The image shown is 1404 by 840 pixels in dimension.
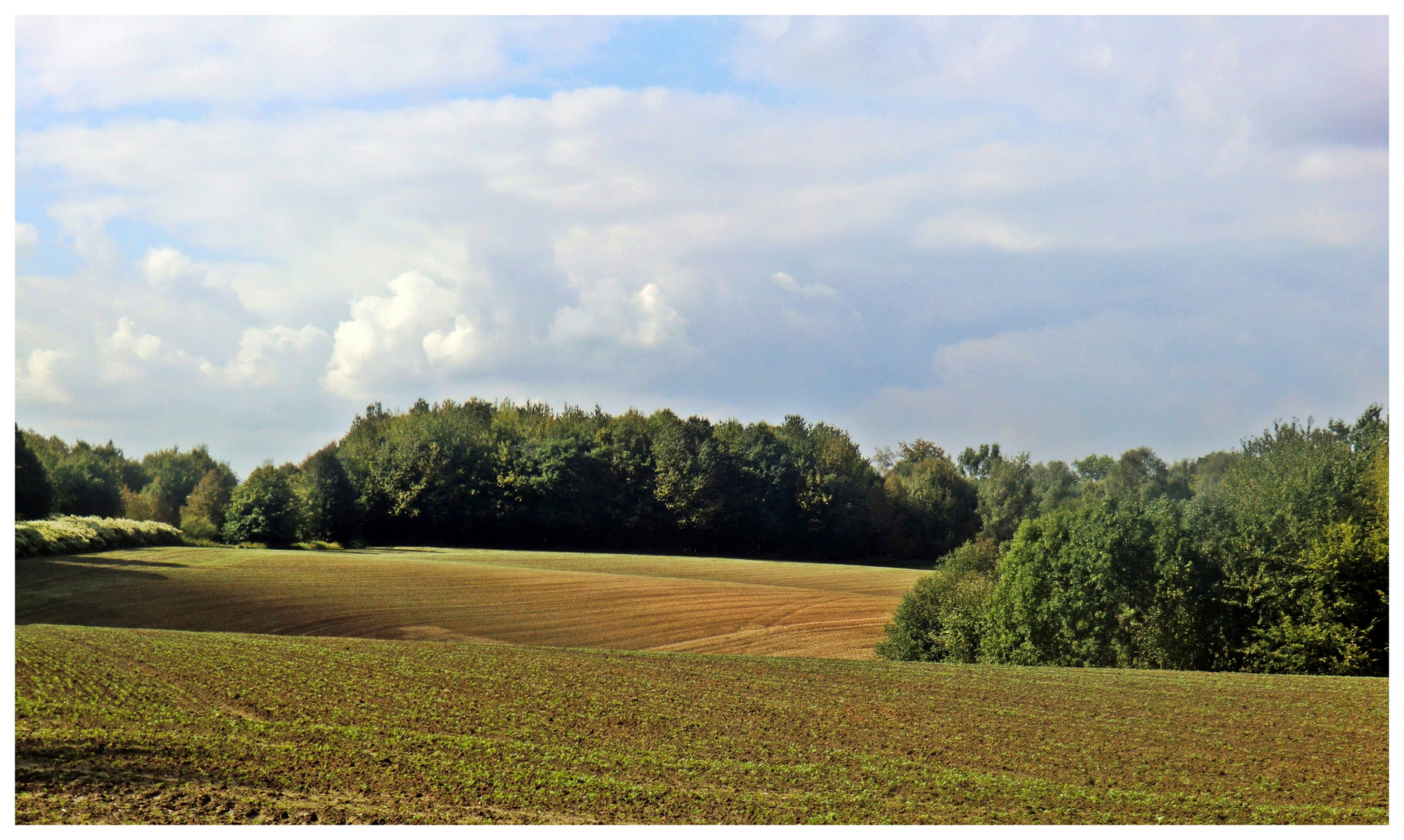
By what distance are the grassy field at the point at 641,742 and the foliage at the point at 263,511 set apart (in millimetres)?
23081

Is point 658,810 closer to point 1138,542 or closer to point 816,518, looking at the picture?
point 1138,542

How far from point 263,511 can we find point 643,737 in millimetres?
31432

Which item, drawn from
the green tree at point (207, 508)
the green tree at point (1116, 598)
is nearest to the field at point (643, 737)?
the green tree at point (1116, 598)

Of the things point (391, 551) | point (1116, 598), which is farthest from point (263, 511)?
point (1116, 598)

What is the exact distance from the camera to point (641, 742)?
9336 mm

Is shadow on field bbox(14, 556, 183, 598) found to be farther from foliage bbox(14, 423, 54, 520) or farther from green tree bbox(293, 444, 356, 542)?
green tree bbox(293, 444, 356, 542)

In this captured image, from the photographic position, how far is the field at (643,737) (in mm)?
7520

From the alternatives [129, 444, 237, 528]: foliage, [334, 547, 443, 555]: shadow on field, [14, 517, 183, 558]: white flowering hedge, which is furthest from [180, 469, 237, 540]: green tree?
[334, 547, 443, 555]: shadow on field

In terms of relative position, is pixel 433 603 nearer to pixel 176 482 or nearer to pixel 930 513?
pixel 176 482

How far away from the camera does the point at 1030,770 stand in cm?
877

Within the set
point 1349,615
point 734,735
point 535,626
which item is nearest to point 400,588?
point 535,626

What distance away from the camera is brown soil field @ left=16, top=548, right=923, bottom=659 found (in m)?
20.7

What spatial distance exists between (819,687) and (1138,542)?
35.6ft

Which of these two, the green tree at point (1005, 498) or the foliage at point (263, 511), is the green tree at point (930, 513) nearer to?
the green tree at point (1005, 498)
